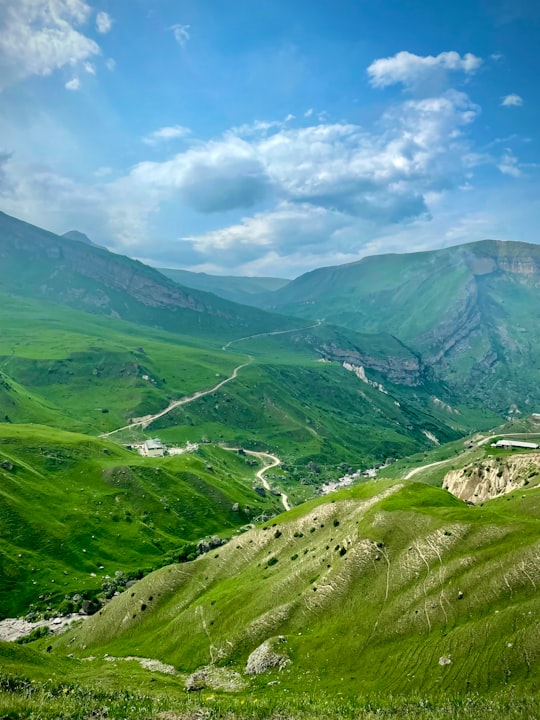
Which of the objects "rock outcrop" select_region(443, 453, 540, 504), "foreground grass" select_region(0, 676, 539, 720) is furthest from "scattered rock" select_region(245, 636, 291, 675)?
"rock outcrop" select_region(443, 453, 540, 504)

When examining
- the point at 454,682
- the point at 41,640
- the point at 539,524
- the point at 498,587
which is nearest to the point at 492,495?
the point at 539,524

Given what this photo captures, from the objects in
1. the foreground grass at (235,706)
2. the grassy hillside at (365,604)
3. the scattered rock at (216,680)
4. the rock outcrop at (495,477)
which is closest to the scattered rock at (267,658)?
the grassy hillside at (365,604)

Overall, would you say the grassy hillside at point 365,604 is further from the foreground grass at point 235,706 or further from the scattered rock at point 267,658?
the foreground grass at point 235,706

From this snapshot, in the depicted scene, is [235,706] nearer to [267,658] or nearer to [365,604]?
[267,658]

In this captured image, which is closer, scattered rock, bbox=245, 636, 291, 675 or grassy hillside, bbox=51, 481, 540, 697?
grassy hillside, bbox=51, 481, 540, 697

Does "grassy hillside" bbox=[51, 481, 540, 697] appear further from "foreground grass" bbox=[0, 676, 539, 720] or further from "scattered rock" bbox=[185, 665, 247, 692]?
"foreground grass" bbox=[0, 676, 539, 720]

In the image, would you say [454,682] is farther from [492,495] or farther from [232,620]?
[492,495]

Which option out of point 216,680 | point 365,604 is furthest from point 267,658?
point 365,604
